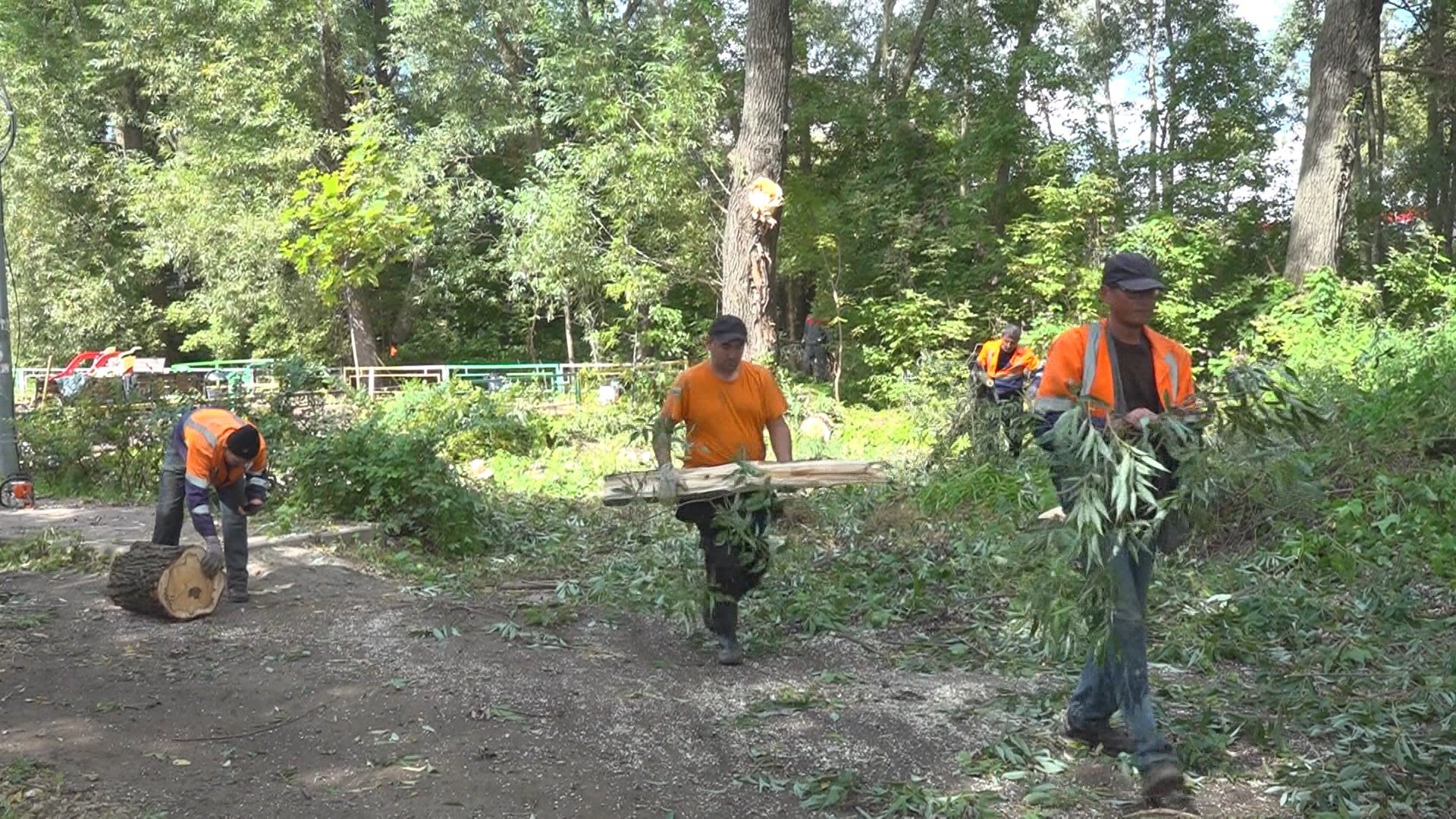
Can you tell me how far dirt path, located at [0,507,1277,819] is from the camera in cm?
394

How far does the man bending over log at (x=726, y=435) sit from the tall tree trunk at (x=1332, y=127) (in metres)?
10.8

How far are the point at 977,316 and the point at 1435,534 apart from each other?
11.9 m

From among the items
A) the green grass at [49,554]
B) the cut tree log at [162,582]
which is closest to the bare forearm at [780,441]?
the cut tree log at [162,582]

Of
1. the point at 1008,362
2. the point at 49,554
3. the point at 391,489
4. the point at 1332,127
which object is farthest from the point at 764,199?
the point at 49,554

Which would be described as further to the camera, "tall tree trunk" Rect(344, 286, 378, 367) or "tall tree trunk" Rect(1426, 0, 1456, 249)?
"tall tree trunk" Rect(344, 286, 378, 367)

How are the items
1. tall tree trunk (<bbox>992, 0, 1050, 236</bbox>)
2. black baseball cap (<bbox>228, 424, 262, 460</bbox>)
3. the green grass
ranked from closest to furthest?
black baseball cap (<bbox>228, 424, 262, 460</bbox>)
the green grass
tall tree trunk (<bbox>992, 0, 1050, 236</bbox>)

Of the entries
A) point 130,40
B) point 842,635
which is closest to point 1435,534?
point 842,635

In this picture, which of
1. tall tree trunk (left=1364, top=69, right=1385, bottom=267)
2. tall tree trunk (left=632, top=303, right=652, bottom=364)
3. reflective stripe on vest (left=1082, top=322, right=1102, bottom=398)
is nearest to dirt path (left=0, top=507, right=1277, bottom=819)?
reflective stripe on vest (left=1082, top=322, right=1102, bottom=398)

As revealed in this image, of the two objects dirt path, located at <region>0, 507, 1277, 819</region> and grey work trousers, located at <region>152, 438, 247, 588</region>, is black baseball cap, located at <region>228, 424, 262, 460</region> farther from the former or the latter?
dirt path, located at <region>0, 507, 1277, 819</region>

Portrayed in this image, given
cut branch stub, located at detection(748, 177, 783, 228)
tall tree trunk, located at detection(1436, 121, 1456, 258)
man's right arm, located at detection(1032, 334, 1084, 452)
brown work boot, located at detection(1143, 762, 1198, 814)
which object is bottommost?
brown work boot, located at detection(1143, 762, 1198, 814)

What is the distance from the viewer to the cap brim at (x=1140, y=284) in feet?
12.4

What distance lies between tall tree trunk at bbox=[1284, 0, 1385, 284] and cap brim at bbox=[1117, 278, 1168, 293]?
37.1 ft

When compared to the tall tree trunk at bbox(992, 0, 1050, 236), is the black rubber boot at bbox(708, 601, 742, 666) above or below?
below

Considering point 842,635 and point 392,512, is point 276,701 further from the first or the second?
point 392,512
